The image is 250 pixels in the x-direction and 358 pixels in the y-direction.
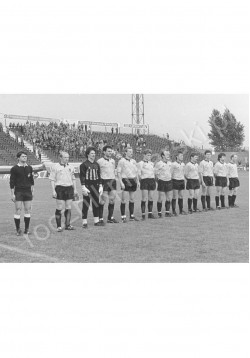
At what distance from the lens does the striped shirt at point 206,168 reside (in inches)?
489

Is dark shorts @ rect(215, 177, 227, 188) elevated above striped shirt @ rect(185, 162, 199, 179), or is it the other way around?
striped shirt @ rect(185, 162, 199, 179)

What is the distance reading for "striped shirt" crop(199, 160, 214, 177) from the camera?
1241 cm

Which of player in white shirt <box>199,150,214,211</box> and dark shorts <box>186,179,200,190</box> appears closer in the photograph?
dark shorts <box>186,179,200,190</box>

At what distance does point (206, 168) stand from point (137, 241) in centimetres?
567

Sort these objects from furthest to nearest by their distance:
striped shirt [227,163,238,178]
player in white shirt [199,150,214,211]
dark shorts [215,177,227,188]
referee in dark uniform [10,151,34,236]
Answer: striped shirt [227,163,238,178] < dark shorts [215,177,227,188] < player in white shirt [199,150,214,211] < referee in dark uniform [10,151,34,236]

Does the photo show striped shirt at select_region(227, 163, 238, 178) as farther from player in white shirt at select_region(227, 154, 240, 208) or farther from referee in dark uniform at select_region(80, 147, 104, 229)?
referee in dark uniform at select_region(80, 147, 104, 229)

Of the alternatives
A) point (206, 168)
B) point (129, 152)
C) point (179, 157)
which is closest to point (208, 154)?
point (206, 168)

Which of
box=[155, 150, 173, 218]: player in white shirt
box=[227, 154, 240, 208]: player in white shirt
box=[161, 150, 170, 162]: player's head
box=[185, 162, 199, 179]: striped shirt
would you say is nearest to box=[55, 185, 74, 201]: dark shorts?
box=[155, 150, 173, 218]: player in white shirt

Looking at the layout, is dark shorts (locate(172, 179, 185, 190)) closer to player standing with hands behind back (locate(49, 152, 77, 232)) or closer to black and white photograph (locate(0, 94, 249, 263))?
black and white photograph (locate(0, 94, 249, 263))

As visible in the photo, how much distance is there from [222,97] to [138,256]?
10.5 feet

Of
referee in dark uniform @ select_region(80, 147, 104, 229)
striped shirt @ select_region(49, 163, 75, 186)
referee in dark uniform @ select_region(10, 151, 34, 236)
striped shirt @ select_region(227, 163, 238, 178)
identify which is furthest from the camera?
striped shirt @ select_region(227, 163, 238, 178)

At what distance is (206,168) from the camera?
12.5 m

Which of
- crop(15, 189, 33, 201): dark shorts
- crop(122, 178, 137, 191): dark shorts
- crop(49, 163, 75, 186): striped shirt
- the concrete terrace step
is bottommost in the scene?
crop(15, 189, 33, 201): dark shorts

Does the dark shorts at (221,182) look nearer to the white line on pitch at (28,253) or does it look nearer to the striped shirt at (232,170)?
the striped shirt at (232,170)
